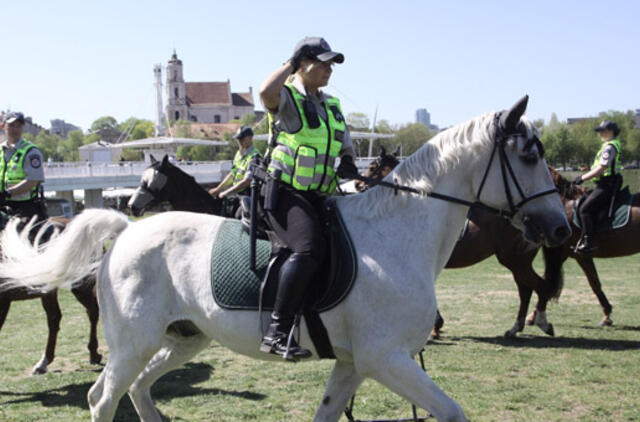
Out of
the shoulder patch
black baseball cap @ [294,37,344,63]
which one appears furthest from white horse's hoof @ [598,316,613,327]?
the shoulder patch

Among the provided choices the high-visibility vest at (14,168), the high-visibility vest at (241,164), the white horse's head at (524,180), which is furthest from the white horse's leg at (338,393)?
the high-visibility vest at (241,164)

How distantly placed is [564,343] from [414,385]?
20.2 feet

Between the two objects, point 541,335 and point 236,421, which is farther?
point 541,335

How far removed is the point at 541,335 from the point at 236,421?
18.8 ft

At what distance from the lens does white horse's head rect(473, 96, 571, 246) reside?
425cm

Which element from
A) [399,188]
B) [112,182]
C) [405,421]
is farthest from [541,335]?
[112,182]

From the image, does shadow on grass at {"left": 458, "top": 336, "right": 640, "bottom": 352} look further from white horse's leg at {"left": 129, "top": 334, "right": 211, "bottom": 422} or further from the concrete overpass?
the concrete overpass

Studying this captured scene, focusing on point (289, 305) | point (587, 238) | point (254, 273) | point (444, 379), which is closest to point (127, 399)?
point (254, 273)

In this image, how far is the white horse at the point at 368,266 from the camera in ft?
13.7

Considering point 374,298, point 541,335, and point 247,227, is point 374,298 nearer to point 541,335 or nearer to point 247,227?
point 247,227

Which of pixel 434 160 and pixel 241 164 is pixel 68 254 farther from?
pixel 241 164

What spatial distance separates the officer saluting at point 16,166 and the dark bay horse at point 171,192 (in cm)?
238

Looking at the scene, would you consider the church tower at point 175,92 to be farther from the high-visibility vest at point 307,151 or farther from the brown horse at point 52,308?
the high-visibility vest at point 307,151

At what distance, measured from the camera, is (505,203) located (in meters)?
4.40
